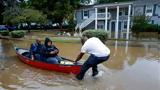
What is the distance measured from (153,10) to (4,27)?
22357 mm

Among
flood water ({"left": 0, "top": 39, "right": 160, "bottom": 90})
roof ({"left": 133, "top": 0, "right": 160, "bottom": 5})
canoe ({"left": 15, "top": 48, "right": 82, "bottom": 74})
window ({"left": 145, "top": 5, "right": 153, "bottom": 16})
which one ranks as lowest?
flood water ({"left": 0, "top": 39, "right": 160, "bottom": 90})

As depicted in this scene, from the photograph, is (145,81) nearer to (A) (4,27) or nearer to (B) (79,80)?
(B) (79,80)

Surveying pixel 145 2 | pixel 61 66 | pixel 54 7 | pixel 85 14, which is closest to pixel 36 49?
pixel 61 66

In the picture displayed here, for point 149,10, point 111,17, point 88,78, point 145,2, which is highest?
point 145,2

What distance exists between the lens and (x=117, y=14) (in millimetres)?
39031

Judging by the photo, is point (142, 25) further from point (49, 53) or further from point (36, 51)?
point (49, 53)

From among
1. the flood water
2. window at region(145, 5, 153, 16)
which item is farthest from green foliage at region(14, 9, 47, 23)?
the flood water

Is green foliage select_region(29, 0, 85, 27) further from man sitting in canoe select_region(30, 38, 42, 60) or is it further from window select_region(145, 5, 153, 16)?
man sitting in canoe select_region(30, 38, 42, 60)

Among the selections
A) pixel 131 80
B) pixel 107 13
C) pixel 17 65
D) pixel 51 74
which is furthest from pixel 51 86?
pixel 107 13

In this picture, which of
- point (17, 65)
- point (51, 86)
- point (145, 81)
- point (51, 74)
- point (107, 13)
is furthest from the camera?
point (107, 13)

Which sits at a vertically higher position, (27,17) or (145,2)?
(145,2)

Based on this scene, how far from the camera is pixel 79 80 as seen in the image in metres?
10.8

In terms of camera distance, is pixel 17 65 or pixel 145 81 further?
pixel 17 65

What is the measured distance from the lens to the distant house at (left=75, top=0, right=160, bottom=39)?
123ft
